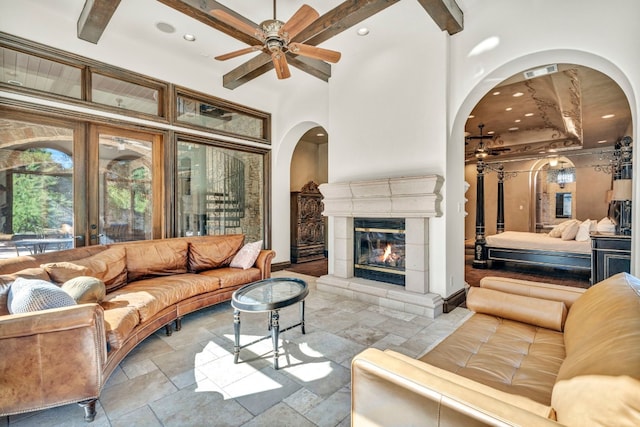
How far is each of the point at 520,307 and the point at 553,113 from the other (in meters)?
6.06

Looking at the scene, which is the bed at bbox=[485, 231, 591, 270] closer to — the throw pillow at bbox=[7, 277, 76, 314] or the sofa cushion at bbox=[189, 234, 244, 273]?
the sofa cushion at bbox=[189, 234, 244, 273]

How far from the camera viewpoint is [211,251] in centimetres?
408

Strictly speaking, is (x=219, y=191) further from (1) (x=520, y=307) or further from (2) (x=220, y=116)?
(1) (x=520, y=307)

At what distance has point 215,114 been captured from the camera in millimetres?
5352

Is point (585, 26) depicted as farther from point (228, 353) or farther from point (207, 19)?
point (228, 353)

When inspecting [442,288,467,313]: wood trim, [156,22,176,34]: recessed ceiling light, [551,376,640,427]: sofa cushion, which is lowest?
[442,288,467,313]: wood trim

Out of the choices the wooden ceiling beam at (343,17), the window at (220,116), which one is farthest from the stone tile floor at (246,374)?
the wooden ceiling beam at (343,17)

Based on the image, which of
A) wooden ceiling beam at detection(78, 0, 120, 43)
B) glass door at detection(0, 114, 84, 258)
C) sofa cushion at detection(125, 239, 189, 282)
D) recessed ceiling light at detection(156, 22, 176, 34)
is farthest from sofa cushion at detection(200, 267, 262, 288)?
recessed ceiling light at detection(156, 22, 176, 34)

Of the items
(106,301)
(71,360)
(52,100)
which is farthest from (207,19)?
(71,360)

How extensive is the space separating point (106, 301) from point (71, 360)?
94 cm

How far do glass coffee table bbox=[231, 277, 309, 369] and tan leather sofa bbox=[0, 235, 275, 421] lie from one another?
2.66ft

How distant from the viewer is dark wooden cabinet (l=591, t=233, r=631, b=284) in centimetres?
392

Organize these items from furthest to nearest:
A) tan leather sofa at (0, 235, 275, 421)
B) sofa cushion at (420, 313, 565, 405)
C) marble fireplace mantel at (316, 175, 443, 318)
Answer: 1. marble fireplace mantel at (316, 175, 443, 318)
2. tan leather sofa at (0, 235, 275, 421)
3. sofa cushion at (420, 313, 565, 405)

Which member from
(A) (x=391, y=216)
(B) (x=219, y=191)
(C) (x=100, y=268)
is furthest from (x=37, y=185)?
(A) (x=391, y=216)
